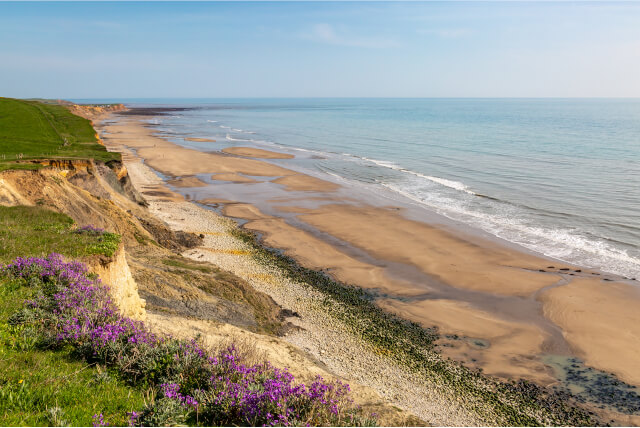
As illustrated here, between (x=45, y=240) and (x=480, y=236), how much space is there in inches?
1003

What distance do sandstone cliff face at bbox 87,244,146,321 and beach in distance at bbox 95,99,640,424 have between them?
36.0ft

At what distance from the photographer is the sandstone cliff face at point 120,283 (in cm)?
1054

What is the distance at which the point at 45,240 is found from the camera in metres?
11.6

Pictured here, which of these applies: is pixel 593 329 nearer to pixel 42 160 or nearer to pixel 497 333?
pixel 497 333

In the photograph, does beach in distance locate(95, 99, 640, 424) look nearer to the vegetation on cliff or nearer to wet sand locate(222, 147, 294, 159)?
wet sand locate(222, 147, 294, 159)

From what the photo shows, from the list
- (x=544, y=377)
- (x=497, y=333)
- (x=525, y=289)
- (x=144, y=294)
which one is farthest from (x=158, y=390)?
(x=525, y=289)

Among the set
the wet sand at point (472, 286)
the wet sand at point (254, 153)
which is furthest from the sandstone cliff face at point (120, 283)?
the wet sand at point (254, 153)

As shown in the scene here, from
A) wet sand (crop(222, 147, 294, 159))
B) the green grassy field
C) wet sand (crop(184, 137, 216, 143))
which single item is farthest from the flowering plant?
wet sand (crop(184, 137, 216, 143))

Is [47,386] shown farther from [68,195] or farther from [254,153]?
[254,153]

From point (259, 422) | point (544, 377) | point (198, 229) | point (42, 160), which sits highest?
point (42, 160)

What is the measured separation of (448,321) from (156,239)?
1610cm

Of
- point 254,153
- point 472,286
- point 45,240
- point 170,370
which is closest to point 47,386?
point 170,370

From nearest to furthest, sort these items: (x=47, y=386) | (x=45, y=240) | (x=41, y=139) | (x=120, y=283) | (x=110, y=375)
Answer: (x=47, y=386)
(x=110, y=375)
(x=120, y=283)
(x=45, y=240)
(x=41, y=139)

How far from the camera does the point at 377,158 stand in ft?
202
